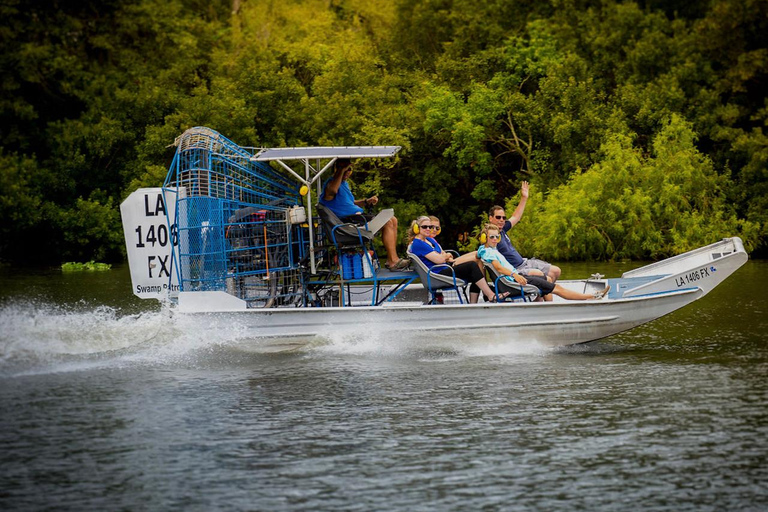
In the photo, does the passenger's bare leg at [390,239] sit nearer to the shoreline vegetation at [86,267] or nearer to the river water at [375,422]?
the river water at [375,422]

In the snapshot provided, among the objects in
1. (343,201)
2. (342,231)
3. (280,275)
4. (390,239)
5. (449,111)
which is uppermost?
(449,111)

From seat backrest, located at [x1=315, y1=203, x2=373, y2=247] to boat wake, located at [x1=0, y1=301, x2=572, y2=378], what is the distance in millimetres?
1150

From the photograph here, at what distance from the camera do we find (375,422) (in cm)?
993

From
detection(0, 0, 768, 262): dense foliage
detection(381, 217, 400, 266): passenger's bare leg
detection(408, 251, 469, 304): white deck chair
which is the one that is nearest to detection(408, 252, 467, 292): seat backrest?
detection(408, 251, 469, 304): white deck chair

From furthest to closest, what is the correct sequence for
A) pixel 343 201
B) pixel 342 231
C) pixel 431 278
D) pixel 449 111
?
pixel 449 111 < pixel 343 201 < pixel 342 231 < pixel 431 278

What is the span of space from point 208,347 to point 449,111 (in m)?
26.3

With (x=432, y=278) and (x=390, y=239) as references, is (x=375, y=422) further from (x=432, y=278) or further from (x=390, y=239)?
(x=390, y=239)

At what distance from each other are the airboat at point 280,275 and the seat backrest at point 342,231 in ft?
0.05

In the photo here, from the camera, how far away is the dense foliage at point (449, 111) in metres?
33.6

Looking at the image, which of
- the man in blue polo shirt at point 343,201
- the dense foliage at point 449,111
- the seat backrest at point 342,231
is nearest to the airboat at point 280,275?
the seat backrest at point 342,231

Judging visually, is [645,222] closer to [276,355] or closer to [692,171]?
[692,171]

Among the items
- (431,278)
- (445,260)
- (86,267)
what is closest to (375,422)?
(431,278)

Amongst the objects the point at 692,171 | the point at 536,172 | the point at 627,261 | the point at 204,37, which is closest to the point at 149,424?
the point at 627,261

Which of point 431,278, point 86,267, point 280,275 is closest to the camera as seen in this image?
point 431,278
